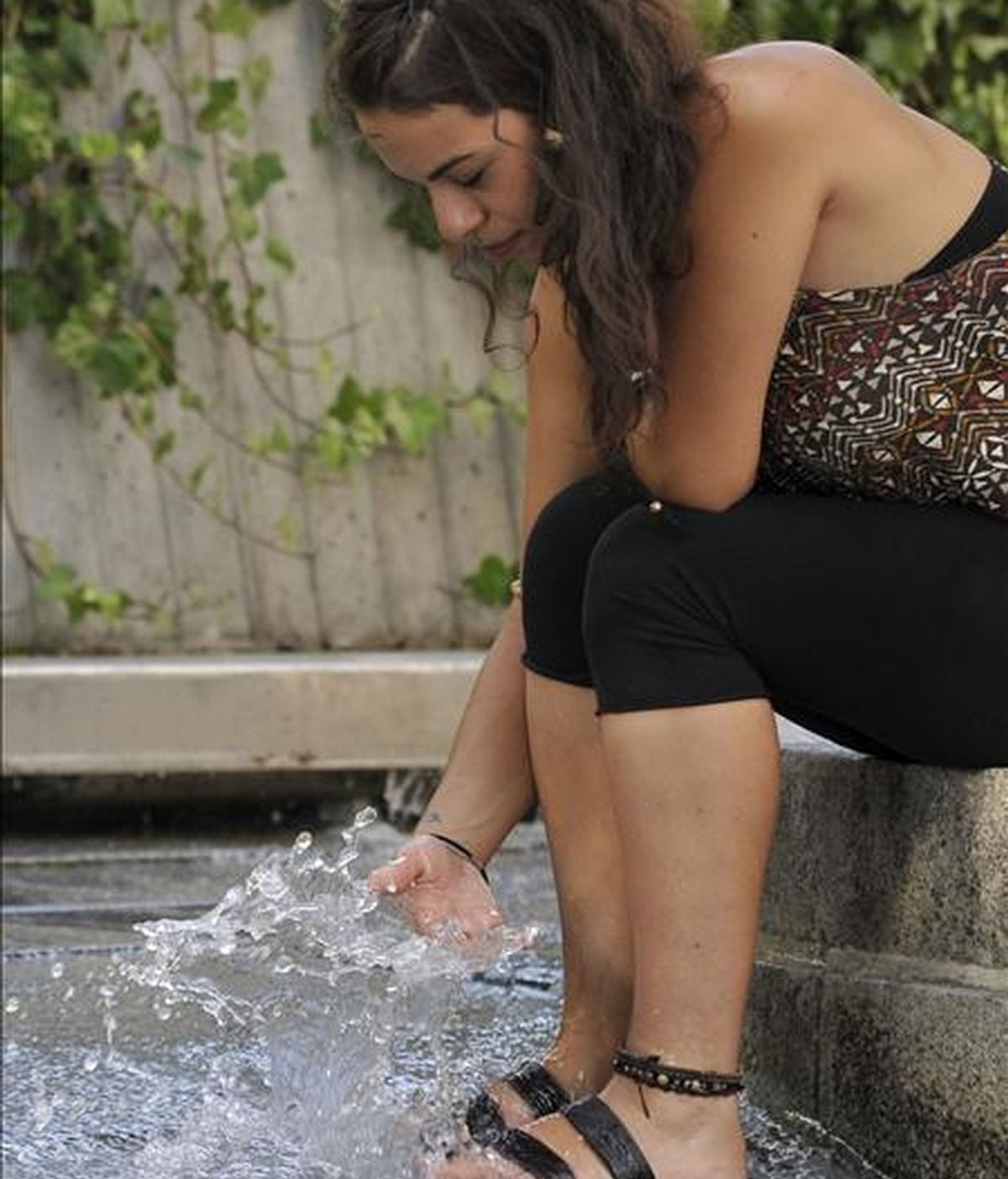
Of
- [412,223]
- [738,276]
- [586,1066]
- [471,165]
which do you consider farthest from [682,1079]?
[412,223]

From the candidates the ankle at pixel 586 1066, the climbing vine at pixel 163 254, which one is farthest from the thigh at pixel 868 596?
the climbing vine at pixel 163 254

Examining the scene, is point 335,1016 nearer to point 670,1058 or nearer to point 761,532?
point 670,1058

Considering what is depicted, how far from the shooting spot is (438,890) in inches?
92.3

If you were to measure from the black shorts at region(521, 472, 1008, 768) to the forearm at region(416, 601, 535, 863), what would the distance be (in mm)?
237

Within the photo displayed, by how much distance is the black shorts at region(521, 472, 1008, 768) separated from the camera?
2078 mm

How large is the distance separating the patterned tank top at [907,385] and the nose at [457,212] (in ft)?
0.86

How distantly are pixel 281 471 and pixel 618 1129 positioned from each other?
3.55m

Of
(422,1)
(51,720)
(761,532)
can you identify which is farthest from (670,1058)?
(51,720)

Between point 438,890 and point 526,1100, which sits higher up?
point 438,890

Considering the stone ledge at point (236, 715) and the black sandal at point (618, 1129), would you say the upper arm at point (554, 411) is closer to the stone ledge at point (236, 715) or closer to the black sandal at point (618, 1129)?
the black sandal at point (618, 1129)

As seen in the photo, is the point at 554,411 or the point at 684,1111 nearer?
the point at 684,1111

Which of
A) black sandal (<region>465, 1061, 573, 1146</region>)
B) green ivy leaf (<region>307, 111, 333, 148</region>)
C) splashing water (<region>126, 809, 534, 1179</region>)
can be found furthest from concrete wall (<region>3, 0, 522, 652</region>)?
black sandal (<region>465, 1061, 573, 1146</region>)

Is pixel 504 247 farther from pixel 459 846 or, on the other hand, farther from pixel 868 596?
pixel 459 846

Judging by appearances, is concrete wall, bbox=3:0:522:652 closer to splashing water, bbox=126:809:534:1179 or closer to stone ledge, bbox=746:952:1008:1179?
splashing water, bbox=126:809:534:1179
